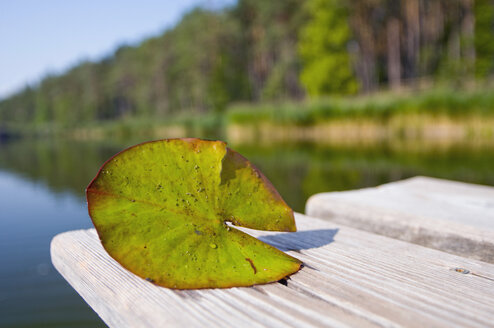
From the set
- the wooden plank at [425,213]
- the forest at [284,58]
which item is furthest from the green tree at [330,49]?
the wooden plank at [425,213]

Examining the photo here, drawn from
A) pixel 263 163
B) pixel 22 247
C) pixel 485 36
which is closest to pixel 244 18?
pixel 485 36

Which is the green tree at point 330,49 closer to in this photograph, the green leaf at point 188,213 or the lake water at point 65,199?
the lake water at point 65,199

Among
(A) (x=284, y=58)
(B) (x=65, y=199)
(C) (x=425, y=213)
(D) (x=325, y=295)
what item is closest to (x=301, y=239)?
(D) (x=325, y=295)

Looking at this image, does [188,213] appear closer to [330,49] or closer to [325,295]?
[325,295]

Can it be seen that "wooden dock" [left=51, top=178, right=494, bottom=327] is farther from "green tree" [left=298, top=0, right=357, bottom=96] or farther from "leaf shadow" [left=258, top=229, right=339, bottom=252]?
"green tree" [left=298, top=0, right=357, bottom=96]

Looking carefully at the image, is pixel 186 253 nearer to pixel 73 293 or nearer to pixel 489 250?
pixel 489 250

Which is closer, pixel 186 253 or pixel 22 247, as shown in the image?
pixel 186 253
